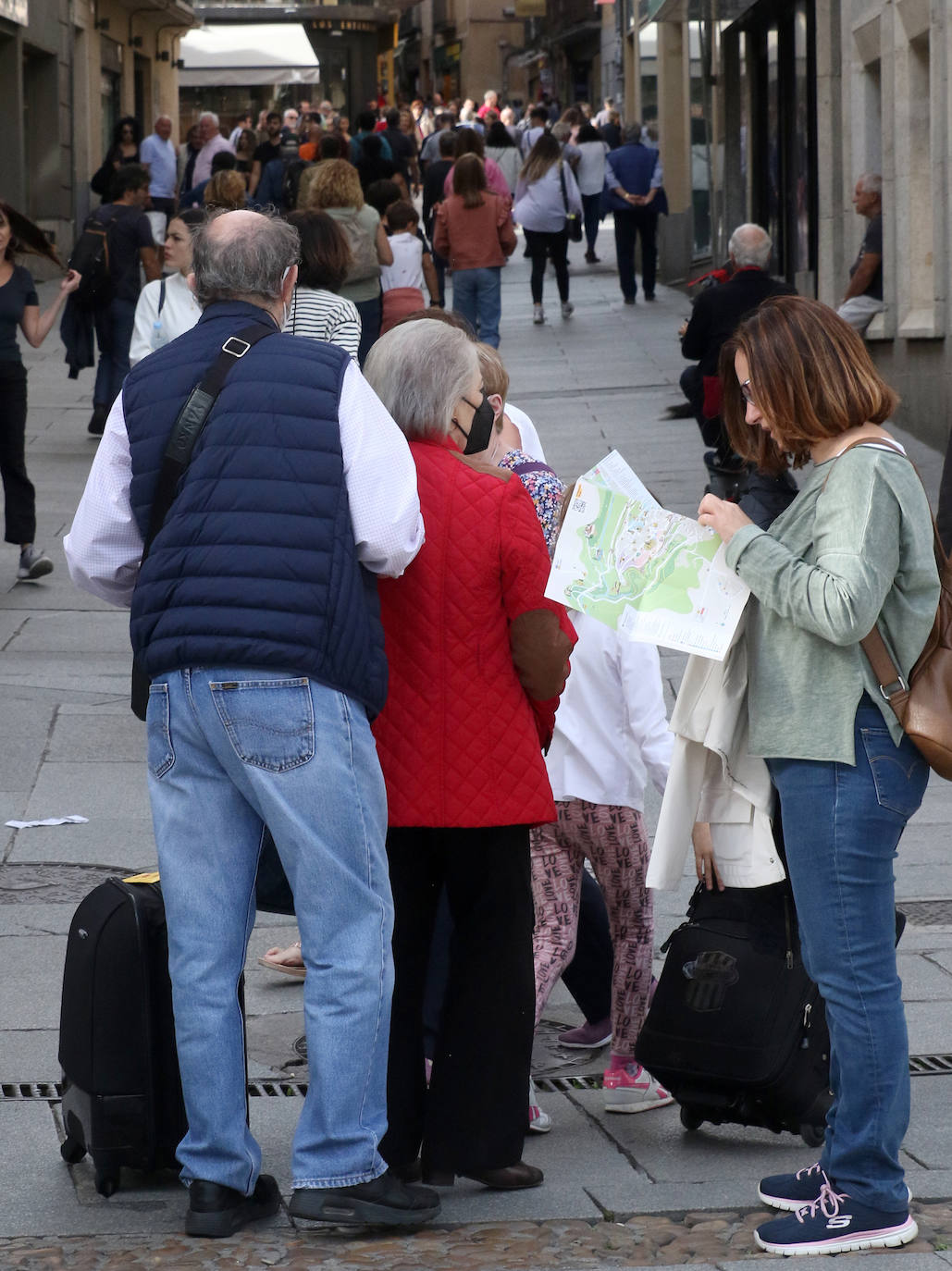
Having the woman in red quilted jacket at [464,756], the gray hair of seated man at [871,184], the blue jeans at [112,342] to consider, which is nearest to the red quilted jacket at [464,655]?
the woman in red quilted jacket at [464,756]

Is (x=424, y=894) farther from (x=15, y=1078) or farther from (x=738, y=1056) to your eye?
(x=15, y=1078)

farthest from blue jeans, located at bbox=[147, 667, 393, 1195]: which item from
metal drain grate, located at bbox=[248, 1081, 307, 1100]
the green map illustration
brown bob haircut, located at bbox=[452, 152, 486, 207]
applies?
brown bob haircut, located at bbox=[452, 152, 486, 207]

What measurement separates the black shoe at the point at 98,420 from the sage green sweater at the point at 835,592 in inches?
435

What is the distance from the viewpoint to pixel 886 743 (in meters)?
3.33

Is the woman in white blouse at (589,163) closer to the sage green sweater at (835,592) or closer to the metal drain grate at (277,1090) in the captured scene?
the metal drain grate at (277,1090)

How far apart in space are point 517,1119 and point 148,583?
4.21 ft

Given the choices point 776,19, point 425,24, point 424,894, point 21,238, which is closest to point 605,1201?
point 424,894

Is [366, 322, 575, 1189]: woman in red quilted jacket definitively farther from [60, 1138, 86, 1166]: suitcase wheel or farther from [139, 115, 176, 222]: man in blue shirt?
[139, 115, 176, 222]: man in blue shirt

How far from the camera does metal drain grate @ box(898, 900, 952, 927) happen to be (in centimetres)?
573

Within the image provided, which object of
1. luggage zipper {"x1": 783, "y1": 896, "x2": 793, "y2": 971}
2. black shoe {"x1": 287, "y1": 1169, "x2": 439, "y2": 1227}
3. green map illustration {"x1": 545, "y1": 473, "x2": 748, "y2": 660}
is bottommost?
black shoe {"x1": 287, "y1": 1169, "x2": 439, "y2": 1227}

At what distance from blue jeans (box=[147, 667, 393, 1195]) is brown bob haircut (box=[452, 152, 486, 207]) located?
12680 mm

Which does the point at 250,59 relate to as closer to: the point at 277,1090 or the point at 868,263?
the point at 868,263

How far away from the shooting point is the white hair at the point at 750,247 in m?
10.8

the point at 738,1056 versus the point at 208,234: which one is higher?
the point at 208,234
